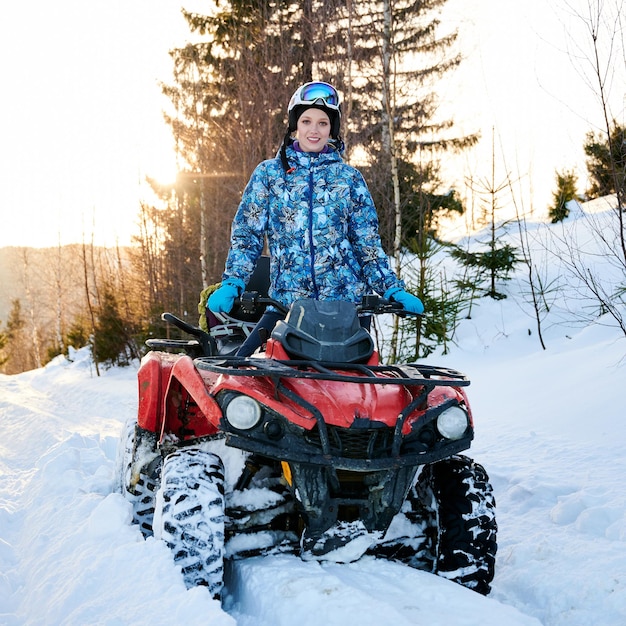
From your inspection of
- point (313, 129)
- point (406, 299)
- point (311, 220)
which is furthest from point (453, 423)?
point (313, 129)

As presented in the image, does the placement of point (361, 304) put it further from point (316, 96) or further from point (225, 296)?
point (316, 96)

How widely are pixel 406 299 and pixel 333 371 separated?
688mm

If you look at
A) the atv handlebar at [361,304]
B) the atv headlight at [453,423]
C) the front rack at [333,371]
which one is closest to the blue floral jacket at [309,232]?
the atv handlebar at [361,304]

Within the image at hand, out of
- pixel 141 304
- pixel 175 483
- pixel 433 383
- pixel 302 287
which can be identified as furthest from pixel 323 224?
pixel 141 304

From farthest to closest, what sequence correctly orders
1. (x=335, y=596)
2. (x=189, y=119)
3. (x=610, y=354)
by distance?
(x=189, y=119), (x=610, y=354), (x=335, y=596)

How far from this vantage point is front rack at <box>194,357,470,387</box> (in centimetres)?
210

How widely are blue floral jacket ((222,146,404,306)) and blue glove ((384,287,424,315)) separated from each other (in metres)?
0.10

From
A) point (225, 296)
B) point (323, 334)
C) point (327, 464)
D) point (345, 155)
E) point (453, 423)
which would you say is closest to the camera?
point (327, 464)

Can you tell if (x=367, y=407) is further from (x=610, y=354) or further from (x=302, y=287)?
(x=610, y=354)

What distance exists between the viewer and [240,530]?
7.95 feet

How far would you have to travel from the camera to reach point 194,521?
2189 mm

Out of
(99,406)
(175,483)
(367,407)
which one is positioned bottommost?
(99,406)

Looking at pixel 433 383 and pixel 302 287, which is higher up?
pixel 302 287

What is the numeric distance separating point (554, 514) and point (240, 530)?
6.04 feet
